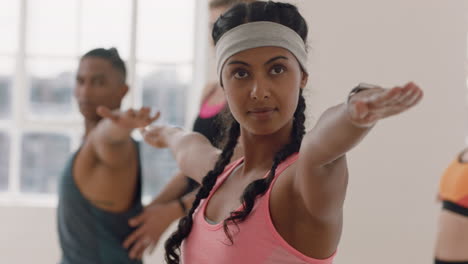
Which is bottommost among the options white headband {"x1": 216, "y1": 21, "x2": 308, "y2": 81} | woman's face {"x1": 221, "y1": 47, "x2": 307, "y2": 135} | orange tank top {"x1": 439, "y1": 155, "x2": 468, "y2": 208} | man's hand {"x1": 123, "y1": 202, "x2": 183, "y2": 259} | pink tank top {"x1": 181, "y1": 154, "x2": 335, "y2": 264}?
man's hand {"x1": 123, "y1": 202, "x2": 183, "y2": 259}

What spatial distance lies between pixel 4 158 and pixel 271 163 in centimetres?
286

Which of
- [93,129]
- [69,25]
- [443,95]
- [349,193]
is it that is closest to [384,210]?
[349,193]

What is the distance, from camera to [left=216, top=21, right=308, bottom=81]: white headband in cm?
78

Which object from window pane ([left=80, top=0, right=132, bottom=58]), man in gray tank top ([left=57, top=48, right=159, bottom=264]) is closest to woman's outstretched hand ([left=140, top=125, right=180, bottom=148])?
man in gray tank top ([left=57, top=48, right=159, bottom=264])

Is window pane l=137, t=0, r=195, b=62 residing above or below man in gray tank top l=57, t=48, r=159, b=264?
above

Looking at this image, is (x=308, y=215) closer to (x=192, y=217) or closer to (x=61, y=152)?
(x=192, y=217)

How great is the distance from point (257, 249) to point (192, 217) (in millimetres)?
198

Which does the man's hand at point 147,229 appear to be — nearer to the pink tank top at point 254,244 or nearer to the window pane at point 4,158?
the pink tank top at point 254,244

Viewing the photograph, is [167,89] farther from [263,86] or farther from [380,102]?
[380,102]

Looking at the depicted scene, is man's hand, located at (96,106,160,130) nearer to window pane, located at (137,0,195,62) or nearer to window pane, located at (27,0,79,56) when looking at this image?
window pane, located at (137,0,195,62)

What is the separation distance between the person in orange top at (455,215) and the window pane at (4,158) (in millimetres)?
2478

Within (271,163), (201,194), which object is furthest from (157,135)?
(271,163)

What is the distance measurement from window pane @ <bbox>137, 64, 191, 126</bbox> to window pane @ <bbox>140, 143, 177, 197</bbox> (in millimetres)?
182

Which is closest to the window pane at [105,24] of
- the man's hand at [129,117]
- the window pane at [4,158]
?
the window pane at [4,158]
